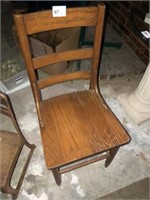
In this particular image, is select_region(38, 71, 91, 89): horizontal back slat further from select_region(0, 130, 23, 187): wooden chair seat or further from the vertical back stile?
select_region(0, 130, 23, 187): wooden chair seat

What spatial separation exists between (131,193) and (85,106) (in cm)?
68

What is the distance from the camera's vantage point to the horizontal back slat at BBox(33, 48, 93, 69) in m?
1.08

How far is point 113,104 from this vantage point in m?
1.85

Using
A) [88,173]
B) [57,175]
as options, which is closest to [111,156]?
[88,173]

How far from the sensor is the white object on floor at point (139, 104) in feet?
5.34

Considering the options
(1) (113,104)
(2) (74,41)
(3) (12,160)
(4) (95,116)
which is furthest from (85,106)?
(2) (74,41)

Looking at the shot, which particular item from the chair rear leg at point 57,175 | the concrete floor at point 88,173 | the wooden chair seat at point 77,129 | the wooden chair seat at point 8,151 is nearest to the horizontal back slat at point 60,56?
the wooden chair seat at point 77,129

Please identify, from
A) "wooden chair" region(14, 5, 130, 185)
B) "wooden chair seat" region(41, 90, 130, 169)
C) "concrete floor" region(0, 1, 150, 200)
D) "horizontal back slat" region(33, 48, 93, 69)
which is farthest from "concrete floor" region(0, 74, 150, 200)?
"horizontal back slat" region(33, 48, 93, 69)

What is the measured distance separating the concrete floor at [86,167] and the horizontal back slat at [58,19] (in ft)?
2.98

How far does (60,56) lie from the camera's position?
111 cm

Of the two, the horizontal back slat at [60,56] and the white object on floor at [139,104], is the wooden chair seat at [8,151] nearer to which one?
the horizontal back slat at [60,56]

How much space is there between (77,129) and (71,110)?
141 mm

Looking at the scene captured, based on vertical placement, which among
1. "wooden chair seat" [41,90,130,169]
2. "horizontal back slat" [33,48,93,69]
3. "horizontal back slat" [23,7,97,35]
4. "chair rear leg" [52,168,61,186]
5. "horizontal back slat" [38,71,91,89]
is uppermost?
"horizontal back slat" [23,7,97,35]

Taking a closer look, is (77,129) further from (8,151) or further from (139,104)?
(139,104)
